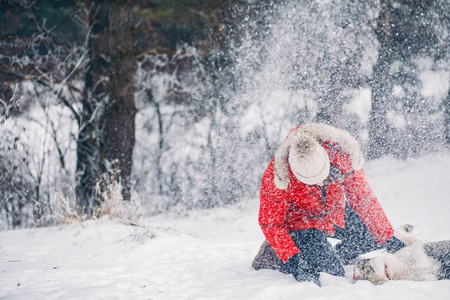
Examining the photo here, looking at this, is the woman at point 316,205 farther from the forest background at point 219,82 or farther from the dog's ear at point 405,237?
the forest background at point 219,82

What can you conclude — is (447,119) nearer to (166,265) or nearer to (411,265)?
(411,265)

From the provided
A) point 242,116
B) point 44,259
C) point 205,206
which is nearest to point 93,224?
point 44,259

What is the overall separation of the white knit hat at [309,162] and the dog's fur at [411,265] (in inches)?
19.8

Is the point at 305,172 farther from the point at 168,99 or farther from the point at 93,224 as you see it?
the point at 168,99

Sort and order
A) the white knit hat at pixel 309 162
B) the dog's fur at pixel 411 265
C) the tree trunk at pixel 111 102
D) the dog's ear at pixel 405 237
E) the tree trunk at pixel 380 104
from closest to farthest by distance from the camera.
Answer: the dog's fur at pixel 411 265 < the white knit hat at pixel 309 162 < the dog's ear at pixel 405 237 < the tree trunk at pixel 111 102 < the tree trunk at pixel 380 104

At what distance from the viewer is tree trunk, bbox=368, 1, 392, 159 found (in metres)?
5.39

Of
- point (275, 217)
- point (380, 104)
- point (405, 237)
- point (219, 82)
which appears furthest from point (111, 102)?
point (380, 104)

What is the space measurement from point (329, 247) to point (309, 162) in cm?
52

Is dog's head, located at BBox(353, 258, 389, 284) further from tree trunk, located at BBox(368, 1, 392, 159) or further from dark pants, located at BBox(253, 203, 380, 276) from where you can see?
tree trunk, located at BBox(368, 1, 392, 159)

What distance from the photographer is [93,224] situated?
3.32 meters

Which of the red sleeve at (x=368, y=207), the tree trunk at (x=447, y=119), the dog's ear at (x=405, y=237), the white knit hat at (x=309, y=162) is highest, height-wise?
the tree trunk at (x=447, y=119)

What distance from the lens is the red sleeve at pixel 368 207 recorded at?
1.95 m

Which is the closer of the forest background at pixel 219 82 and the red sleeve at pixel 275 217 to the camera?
the red sleeve at pixel 275 217

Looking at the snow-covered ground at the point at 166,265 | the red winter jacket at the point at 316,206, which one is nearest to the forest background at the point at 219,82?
the snow-covered ground at the point at 166,265
